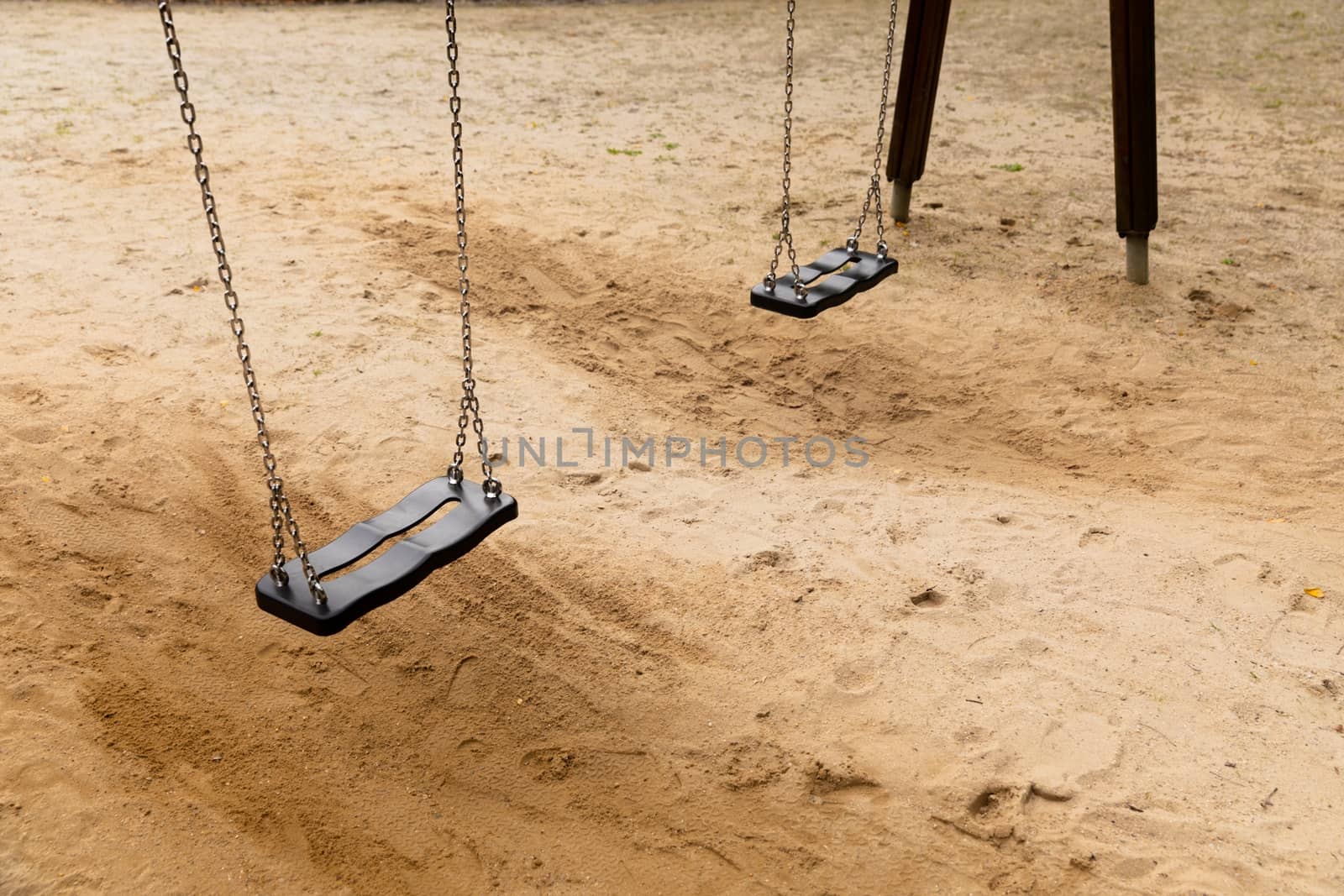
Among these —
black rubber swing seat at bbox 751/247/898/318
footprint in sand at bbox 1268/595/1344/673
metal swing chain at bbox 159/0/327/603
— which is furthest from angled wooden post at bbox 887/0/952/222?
metal swing chain at bbox 159/0/327/603

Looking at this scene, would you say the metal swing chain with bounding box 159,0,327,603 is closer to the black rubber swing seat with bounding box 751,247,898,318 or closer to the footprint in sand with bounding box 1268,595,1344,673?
the black rubber swing seat with bounding box 751,247,898,318

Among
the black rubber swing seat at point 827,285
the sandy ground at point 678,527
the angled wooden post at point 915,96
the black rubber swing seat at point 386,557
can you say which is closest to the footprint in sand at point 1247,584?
the sandy ground at point 678,527

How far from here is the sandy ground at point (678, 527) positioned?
296 centimetres

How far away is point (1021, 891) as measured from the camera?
2760mm

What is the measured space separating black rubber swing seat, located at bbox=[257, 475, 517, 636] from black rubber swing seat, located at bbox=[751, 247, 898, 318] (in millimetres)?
1597

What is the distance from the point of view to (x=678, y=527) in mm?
4102

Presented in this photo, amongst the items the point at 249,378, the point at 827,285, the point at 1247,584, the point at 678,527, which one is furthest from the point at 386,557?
the point at 1247,584

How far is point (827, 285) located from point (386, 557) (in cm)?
232

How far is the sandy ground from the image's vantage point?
2.96 metres

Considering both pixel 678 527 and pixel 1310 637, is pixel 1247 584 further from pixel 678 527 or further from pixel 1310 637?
pixel 678 527

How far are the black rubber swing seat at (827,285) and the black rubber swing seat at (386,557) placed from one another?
62.9 inches

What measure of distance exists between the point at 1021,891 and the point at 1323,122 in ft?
24.7

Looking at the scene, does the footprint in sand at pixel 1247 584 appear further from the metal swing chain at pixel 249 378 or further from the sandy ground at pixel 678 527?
the metal swing chain at pixel 249 378

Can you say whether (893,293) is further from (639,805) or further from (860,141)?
(639,805)
